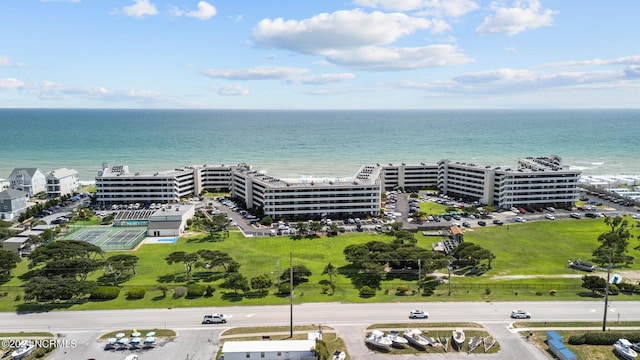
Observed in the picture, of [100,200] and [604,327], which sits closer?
[604,327]

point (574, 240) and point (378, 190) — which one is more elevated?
point (378, 190)

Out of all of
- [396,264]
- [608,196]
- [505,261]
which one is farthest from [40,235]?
[608,196]

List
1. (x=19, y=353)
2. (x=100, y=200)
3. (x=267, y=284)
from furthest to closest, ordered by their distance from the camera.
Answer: (x=100, y=200) → (x=267, y=284) → (x=19, y=353)

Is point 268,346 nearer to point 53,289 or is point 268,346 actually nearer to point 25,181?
point 53,289

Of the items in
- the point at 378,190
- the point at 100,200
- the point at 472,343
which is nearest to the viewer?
the point at 472,343

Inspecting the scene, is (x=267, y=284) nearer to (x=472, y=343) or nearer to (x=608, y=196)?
(x=472, y=343)

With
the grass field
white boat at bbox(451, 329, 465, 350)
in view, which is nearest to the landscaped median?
white boat at bbox(451, 329, 465, 350)

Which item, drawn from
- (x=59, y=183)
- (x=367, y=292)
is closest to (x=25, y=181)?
(x=59, y=183)
